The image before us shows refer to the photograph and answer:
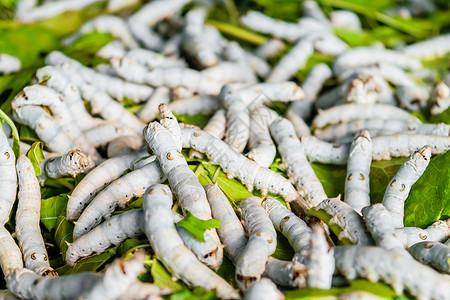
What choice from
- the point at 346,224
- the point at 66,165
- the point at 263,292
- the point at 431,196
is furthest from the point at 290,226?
the point at 66,165

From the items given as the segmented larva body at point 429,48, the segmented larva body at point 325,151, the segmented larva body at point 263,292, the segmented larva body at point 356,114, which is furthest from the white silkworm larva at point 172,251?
the segmented larva body at point 429,48

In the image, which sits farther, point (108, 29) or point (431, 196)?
point (108, 29)

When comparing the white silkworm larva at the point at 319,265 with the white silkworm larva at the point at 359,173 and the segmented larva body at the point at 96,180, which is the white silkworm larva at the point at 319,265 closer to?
the white silkworm larva at the point at 359,173

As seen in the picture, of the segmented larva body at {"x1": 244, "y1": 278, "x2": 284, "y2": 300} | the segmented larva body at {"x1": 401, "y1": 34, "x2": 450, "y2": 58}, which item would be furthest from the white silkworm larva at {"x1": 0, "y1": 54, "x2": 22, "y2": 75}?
the segmented larva body at {"x1": 401, "y1": 34, "x2": 450, "y2": 58}

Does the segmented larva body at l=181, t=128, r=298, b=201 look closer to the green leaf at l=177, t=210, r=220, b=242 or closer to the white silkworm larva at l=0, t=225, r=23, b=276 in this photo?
the green leaf at l=177, t=210, r=220, b=242

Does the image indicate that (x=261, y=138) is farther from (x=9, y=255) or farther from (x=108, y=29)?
(x=108, y=29)

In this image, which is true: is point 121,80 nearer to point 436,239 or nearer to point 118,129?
point 118,129
